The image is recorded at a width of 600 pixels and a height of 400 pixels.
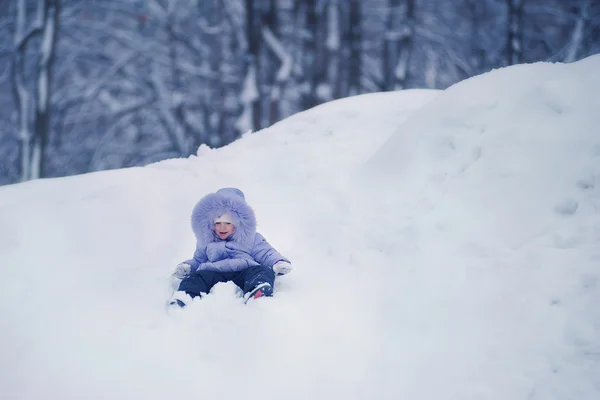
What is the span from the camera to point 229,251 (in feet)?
12.5

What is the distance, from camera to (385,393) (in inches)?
92.7

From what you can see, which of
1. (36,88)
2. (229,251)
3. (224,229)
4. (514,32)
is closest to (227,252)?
(229,251)

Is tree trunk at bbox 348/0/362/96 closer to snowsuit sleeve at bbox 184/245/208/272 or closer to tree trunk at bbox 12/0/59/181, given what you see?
tree trunk at bbox 12/0/59/181

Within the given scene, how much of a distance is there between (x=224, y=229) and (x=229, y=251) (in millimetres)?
191

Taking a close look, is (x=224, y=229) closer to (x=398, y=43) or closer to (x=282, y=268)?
(x=282, y=268)

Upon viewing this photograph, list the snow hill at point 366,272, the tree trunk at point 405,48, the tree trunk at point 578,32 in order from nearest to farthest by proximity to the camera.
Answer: the snow hill at point 366,272
the tree trunk at point 405,48
the tree trunk at point 578,32

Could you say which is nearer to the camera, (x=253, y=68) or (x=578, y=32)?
(x=253, y=68)

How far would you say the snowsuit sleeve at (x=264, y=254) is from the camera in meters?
3.68

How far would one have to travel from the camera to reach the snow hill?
2.44m

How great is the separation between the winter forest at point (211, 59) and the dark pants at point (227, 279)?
7.22 m

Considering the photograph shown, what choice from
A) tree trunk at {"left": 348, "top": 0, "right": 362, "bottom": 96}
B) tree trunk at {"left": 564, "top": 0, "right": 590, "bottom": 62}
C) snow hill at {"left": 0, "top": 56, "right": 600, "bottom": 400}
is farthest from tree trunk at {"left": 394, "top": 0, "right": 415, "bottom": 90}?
snow hill at {"left": 0, "top": 56, "right": 600, "bottom": 400}

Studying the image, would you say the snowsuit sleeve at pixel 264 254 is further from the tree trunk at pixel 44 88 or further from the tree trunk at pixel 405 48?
the tree trunk at pixel 44 88

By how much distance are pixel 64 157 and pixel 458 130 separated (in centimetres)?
1188

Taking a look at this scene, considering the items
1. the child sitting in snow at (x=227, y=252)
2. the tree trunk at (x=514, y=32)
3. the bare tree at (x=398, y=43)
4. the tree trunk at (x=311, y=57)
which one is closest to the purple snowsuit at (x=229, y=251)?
the child sitting in snow at (x=227, y=252)
